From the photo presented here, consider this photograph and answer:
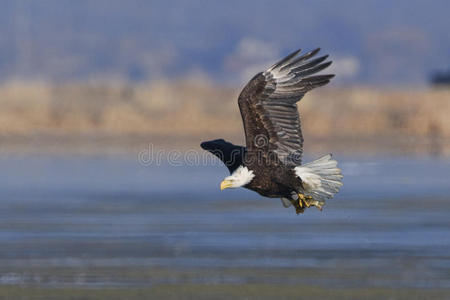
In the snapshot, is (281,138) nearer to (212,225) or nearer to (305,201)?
(305,201)

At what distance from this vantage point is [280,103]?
10641mm

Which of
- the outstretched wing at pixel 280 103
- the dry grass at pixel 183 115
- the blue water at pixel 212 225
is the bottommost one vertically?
the blue water at pixel 212 225

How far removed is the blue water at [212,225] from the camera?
401 inches

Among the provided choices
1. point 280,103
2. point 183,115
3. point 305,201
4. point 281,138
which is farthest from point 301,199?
point 183,115

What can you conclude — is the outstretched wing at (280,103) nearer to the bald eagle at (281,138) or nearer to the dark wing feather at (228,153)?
the bald eagle at (281,138)

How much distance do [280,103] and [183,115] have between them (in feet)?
57.9

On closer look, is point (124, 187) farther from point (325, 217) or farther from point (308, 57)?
point (308, 57)

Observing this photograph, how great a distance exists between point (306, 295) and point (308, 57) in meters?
2.55

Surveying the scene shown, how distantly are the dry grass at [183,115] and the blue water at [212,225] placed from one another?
7.69 metres

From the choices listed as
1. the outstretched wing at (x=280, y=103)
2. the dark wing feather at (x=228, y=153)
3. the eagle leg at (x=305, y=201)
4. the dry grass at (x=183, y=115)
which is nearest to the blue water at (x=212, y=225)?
the eagle leg at (x=305, y=201)

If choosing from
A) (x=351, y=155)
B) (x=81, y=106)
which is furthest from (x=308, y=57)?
(x=81, y=106)

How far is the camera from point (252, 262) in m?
10.2

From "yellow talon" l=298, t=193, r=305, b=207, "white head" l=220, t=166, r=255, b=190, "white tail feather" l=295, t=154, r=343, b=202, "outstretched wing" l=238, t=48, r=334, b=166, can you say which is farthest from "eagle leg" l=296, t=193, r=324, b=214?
"white head" l=220, t=166, r=255, b=190

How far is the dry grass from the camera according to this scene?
2635cm
